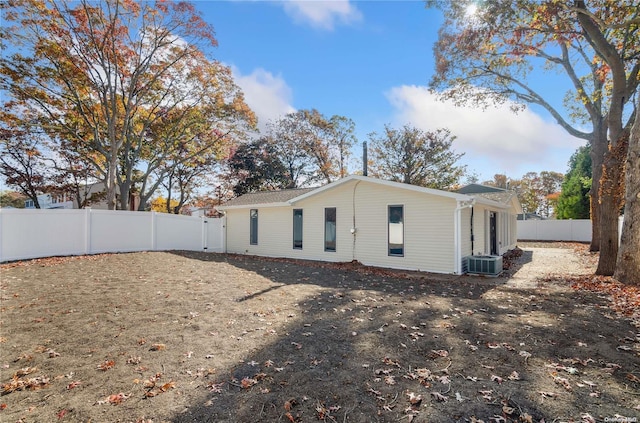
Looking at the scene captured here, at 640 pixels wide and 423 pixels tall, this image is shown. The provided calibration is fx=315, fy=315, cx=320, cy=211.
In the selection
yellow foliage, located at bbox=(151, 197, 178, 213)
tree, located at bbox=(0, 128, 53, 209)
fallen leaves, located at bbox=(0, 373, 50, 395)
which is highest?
tree, located at bbox=(0, 128, 53, 209)

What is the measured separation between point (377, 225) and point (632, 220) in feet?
22.0

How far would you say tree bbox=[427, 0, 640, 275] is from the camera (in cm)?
917

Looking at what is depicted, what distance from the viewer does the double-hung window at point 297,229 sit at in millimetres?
13750

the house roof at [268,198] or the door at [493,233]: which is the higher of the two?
the house roof at [268,198]

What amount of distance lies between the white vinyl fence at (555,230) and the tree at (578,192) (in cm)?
245

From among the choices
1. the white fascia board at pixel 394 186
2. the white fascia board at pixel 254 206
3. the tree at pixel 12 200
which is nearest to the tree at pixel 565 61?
the white fascia board at pixel 394 186

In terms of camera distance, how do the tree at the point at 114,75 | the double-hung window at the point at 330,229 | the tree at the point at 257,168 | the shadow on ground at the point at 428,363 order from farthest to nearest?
the tree at the point at 257,168 → the tree at the point at 114,75 → the double-hung window at the point at 330,229 → the shadow on ground at the point at 428,363

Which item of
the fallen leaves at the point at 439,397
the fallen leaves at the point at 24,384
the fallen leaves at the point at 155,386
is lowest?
the fallen leaves at the point at 439,397

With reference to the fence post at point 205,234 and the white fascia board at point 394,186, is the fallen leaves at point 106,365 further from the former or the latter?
the fence post at point 205,234

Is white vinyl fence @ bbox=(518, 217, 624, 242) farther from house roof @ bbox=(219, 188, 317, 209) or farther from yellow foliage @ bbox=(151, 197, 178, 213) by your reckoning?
yellow foliage @ bbox=(151, 197, 178, 213)

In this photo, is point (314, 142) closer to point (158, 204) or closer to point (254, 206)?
point (254, 206)

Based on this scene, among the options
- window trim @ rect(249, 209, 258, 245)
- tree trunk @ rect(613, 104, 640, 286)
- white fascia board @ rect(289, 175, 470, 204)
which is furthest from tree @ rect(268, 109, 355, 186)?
tree trunk @ rect(613, 104, 640, 286)

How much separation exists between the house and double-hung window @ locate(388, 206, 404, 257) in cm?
3

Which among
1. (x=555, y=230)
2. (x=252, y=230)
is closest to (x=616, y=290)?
(x=252, y=230)
